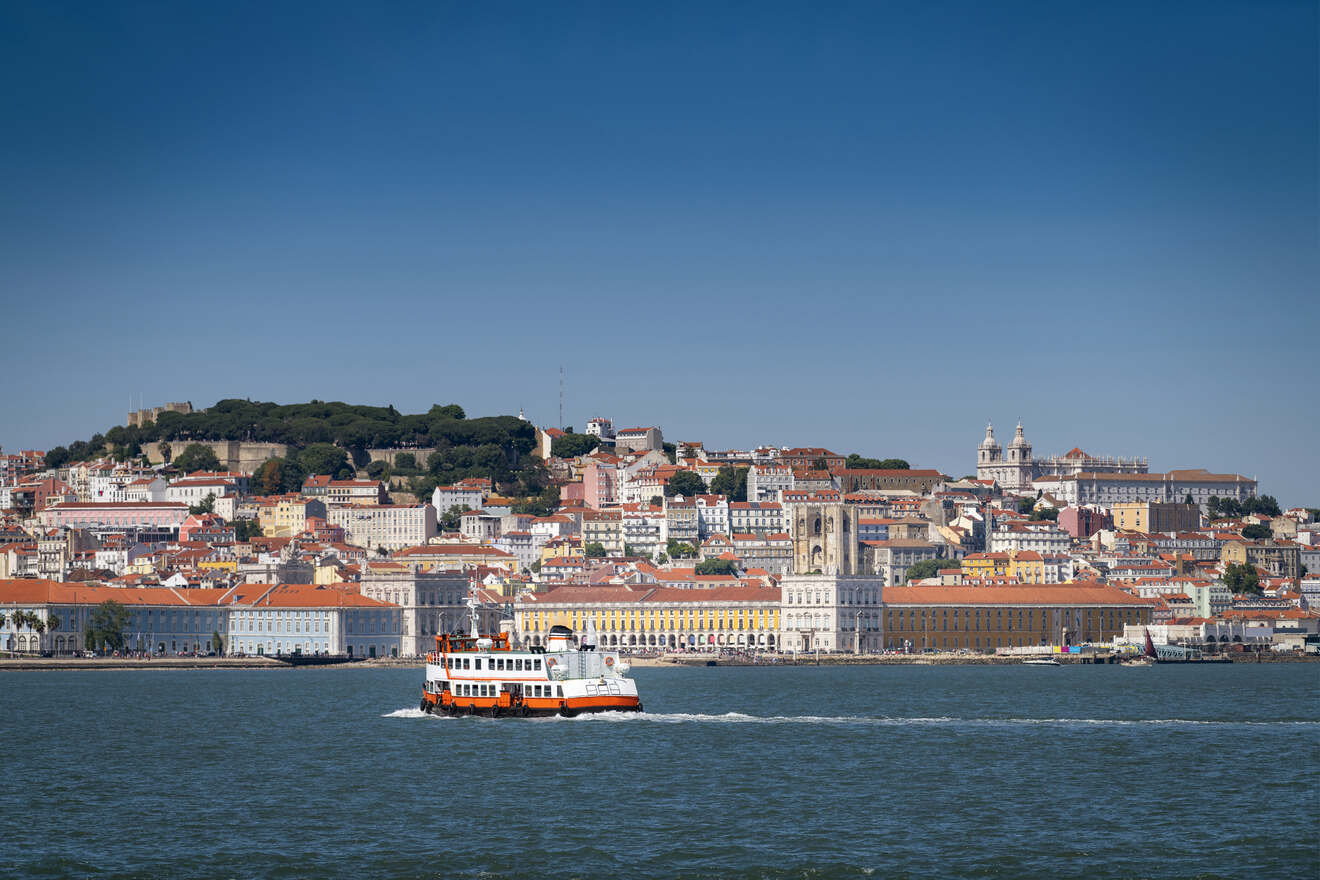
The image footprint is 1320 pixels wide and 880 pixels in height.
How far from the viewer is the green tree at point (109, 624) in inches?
3211

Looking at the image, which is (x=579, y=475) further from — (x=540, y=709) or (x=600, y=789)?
(x=600, y=789)

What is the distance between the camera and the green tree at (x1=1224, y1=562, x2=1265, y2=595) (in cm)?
10588

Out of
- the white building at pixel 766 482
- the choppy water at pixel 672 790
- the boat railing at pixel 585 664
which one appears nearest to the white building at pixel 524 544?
the white building at pixel 766 482

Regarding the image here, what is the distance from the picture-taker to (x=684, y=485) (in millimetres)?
127938

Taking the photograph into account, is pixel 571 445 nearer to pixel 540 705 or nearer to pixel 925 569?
pixel 925 569

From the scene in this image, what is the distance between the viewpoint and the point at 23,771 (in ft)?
108

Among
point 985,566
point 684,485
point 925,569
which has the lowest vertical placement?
point 925,569

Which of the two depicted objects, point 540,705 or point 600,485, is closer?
point 540,705

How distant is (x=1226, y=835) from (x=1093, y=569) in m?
87.4

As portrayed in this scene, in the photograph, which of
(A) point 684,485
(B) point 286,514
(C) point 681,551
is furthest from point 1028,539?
(B) point 286,514

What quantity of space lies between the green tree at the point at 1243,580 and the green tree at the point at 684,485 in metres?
33.6

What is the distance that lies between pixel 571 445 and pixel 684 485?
1734 centimetres

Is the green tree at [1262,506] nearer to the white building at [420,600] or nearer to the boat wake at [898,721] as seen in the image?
the white building at [420,600]

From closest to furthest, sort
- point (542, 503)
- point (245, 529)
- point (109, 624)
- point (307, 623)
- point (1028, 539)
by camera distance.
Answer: point (109, 624)
point (307, 623)
point (1028, 539)
point (245, 529)
point (542, 503)
